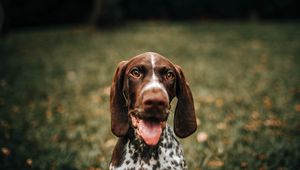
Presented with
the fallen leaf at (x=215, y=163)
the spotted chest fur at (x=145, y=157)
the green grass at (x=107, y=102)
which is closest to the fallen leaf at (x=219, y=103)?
the green grass at (x=107, y=102)

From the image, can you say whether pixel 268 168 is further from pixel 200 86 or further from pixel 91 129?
pixel 200 86

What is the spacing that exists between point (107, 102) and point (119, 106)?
13.3ft

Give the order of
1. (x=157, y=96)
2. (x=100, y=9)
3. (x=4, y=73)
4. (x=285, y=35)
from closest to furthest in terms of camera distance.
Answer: (x=157, y=96) < (x=4, y=73) < (x=285, y=35) < (x=100, y=9)

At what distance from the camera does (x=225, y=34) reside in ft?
55.9

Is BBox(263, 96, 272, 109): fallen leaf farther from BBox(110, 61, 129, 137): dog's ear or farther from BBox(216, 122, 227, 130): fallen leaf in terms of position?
BBox(110, 61, 129, 137): dog's ear

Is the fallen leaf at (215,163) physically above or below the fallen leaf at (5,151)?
below

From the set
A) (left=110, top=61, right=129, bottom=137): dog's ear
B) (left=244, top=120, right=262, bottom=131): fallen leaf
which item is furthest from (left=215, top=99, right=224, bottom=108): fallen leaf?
(left=110, top=61, right=129, bottom=137): dog's ear

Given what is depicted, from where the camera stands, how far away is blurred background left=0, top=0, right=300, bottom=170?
4848 mm

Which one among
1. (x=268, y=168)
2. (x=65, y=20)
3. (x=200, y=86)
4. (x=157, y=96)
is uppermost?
(x=65, y=20)

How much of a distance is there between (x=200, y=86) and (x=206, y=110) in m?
1.70

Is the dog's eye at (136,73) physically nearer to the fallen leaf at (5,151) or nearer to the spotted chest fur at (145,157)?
the spotted chest fur at (145,157)

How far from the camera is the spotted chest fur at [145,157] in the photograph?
3041mm

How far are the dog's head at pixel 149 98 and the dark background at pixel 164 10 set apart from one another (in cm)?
1871

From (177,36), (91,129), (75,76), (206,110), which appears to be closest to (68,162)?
(91,129)
